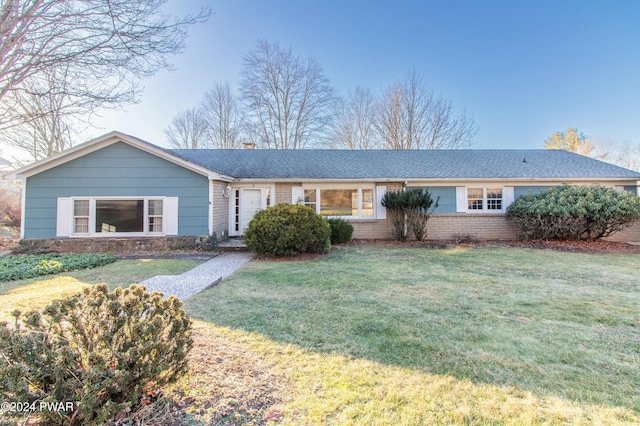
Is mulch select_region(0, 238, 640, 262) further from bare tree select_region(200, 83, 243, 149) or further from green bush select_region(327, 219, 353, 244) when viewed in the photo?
bare tree select_region(200, 83, 243, 149)

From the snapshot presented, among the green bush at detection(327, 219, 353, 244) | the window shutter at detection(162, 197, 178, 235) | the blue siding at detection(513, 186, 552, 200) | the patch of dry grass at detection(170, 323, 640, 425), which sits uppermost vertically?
the blue siding at detection(513, 186, 552, 200)

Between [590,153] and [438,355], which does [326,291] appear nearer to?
[438,355]

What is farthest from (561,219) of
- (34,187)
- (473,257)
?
(34,187)

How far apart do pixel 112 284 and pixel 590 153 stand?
35557mm

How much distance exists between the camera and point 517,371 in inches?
101

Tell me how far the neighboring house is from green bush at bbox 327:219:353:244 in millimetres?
1248

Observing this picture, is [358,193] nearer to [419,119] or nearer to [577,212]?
[577,212]

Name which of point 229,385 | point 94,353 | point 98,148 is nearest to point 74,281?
point 94,353

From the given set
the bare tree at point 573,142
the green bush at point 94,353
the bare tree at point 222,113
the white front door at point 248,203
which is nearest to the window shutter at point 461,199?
the white front door at point 248,203

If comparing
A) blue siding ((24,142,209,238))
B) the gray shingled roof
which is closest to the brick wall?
the gray shingled roof

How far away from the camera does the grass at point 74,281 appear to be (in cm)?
446

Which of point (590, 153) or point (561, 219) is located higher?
point (590, 153)

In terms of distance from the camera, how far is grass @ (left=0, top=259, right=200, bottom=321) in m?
4.46

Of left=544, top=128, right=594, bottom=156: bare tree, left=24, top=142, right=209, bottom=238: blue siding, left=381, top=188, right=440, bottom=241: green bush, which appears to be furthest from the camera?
left=544, top=128, right=594, bottom=156: bare tree
